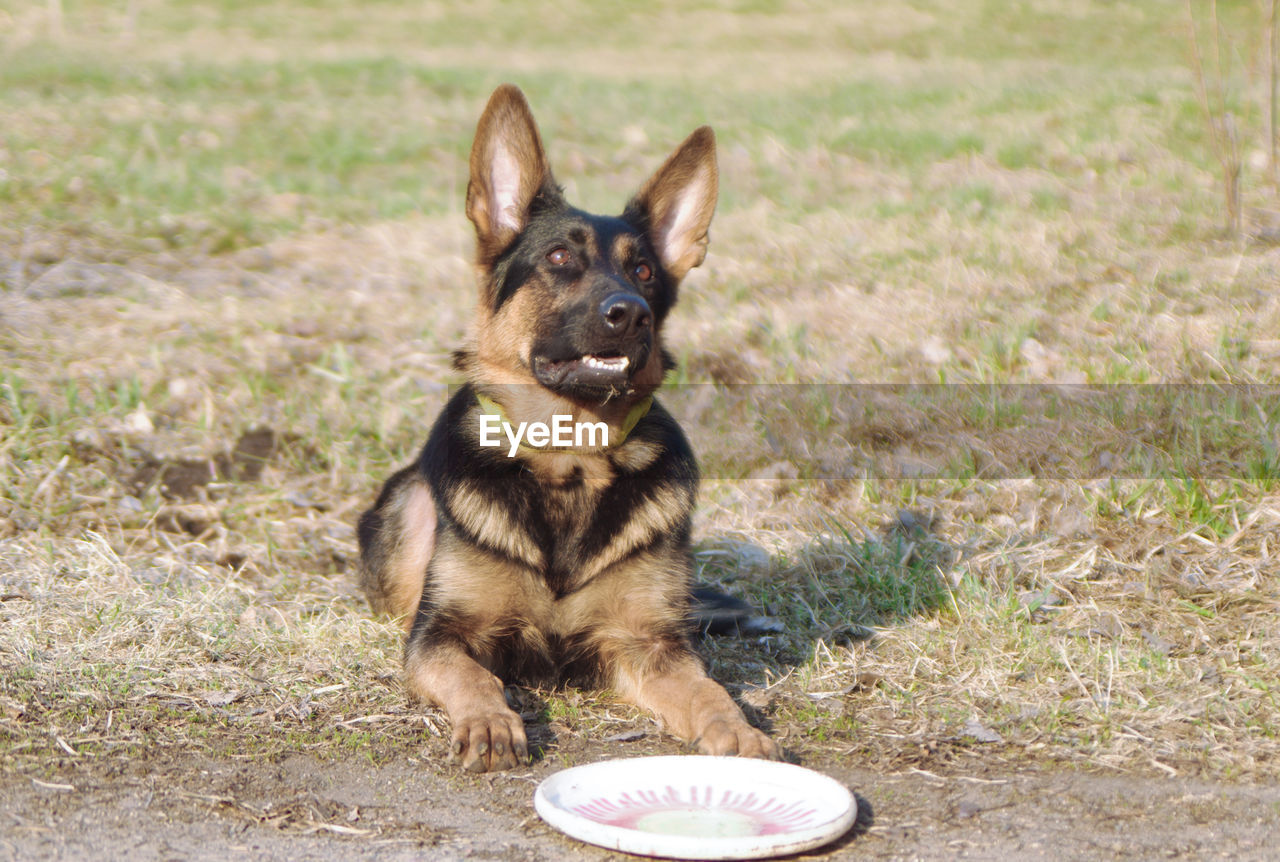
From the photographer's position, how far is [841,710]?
434 cm

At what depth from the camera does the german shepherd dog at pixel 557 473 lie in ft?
13.9

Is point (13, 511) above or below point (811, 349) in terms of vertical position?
below

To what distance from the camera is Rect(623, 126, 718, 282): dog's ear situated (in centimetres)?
475

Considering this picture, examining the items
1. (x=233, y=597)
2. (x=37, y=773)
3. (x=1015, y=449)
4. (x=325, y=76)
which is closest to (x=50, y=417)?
(x=233, y=597)

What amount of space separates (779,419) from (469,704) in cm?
336

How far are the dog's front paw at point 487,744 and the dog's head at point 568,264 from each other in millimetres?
1184

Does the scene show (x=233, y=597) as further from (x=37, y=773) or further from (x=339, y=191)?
(x=339, y=191)

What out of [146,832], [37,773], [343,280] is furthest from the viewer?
[343,280]

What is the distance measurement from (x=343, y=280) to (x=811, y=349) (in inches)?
148

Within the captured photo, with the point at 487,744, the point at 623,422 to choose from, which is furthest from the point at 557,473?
the point at 487,744

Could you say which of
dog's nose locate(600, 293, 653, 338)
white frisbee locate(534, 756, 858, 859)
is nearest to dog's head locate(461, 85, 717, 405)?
dog's nose locate(600, 293, 653, 338)

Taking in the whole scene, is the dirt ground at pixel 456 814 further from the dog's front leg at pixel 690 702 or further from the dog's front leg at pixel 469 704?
the dog's front leg at pixel 690 702

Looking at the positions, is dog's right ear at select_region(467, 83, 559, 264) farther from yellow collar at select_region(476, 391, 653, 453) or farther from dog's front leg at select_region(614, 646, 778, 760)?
dog's front leg at select_region(614, 646, 778, 760)

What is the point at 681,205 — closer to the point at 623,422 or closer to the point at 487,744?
the point at 623,422
